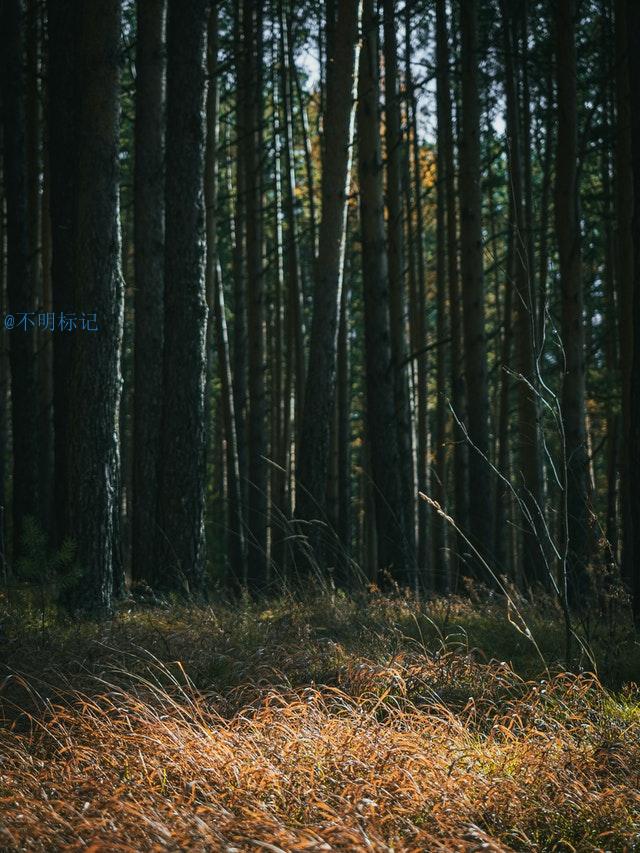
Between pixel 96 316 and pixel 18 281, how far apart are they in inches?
180

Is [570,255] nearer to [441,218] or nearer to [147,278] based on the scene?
[147,278]

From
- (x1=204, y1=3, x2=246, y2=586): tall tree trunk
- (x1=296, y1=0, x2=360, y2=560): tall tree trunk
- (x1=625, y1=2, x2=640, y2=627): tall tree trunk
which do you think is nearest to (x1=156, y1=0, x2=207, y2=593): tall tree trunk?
(x1=296, y1=0, x2=360, y2=560): tall tree trunk

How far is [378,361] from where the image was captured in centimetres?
1000

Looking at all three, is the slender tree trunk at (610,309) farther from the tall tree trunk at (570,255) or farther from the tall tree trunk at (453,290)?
the tall tree trunk at (570,255)

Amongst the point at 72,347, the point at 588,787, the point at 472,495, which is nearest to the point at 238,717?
the point at 588,787

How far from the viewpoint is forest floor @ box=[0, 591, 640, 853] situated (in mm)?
2672

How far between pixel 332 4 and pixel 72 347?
8.09 meters

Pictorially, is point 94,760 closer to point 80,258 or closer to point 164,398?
point 80,258

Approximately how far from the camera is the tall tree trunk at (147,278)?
9.48m

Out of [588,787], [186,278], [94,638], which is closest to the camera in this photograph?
[588,787]

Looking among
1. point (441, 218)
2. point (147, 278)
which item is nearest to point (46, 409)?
point (147, 278)

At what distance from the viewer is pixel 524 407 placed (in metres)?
11.4

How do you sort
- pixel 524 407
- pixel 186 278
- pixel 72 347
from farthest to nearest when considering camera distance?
1. pixel 524 407
2. pixel 186 278
3. pixel 72 347

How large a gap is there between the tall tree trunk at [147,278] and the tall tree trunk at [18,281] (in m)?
1.85
